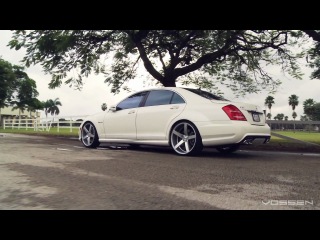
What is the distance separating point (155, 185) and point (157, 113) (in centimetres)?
352

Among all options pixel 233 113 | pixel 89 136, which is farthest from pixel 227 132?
pixel 89 136

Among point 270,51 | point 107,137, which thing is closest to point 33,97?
point 270,51

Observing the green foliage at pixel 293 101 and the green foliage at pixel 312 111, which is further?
the green foliage at pixel 293 101

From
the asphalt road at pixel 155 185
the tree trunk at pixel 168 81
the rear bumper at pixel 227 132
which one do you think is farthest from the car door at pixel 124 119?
the tree trunk at pixel 168 81

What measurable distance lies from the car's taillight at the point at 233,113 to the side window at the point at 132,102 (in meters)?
2.26

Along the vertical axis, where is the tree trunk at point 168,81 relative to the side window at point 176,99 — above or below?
above

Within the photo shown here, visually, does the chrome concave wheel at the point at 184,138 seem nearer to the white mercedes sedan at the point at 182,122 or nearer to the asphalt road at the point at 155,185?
the white mercedes sedan at the point at 182,122

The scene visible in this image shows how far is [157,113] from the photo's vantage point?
6.75 metres

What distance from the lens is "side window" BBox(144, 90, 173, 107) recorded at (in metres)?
6.85

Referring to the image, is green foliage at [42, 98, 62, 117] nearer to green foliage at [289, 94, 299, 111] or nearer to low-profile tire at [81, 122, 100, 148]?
green foliage at [289, 94, 299, 111]

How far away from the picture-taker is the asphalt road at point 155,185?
2.61 meters

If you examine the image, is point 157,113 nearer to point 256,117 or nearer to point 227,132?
point 227,132
